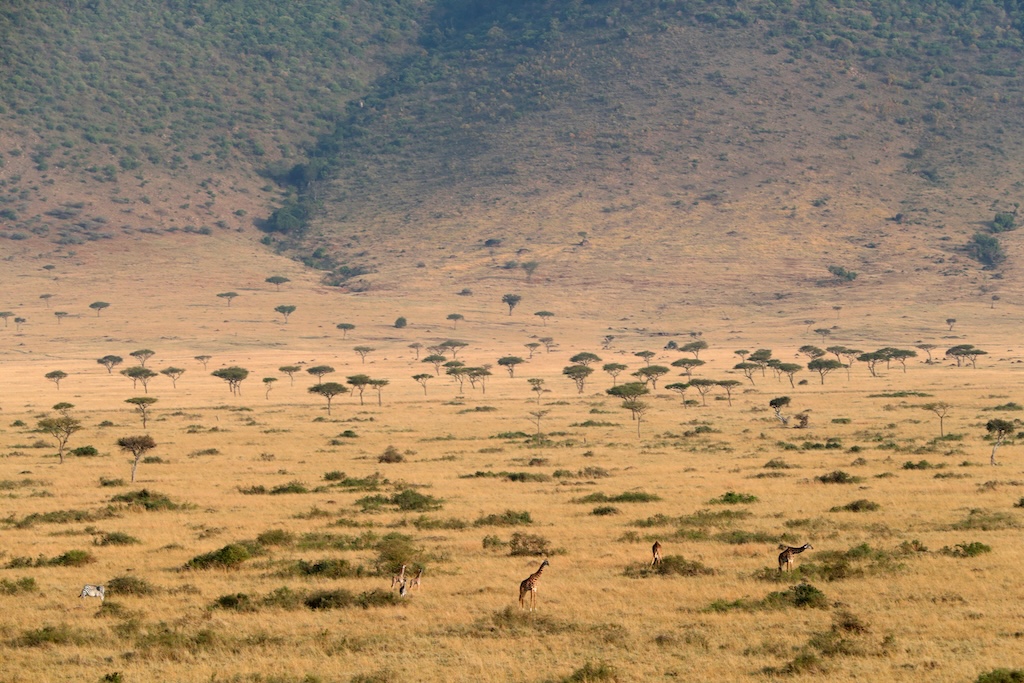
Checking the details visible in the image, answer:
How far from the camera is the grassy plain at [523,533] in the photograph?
17.5 meters

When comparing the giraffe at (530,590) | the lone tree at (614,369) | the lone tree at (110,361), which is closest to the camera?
the giraffe at (530,590)

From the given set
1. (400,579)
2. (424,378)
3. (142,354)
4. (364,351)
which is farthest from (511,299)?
(400,579)

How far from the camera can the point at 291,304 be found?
149 meters

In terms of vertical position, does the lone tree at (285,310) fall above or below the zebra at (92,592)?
above

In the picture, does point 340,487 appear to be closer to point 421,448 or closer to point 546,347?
point 421,448

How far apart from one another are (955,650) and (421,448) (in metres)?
36.9

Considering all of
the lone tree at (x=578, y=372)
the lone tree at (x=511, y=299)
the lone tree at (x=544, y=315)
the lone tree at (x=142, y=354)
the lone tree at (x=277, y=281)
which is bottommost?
the lone tree at (x=578, y=372)

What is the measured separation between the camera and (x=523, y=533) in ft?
90.1

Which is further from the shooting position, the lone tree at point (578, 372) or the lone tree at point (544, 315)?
the lone tree at point (544, 315)

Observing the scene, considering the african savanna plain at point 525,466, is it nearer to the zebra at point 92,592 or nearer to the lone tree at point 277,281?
the zebra at point 92,592

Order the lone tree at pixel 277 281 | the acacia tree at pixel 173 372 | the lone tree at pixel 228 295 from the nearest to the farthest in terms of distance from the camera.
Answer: the acacia tree at pixel 173 372
the lone tree at pixel 228 295
the lone tree at pixel 277 281

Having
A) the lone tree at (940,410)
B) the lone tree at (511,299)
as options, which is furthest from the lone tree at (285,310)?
the lone tree at (940,410)

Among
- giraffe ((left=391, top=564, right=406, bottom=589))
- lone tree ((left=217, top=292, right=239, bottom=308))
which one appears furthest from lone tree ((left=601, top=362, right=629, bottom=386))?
giraffe ((left=391, top=564, right=406, bottom=589))

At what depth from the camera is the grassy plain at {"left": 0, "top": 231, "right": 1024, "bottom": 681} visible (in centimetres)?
1745
